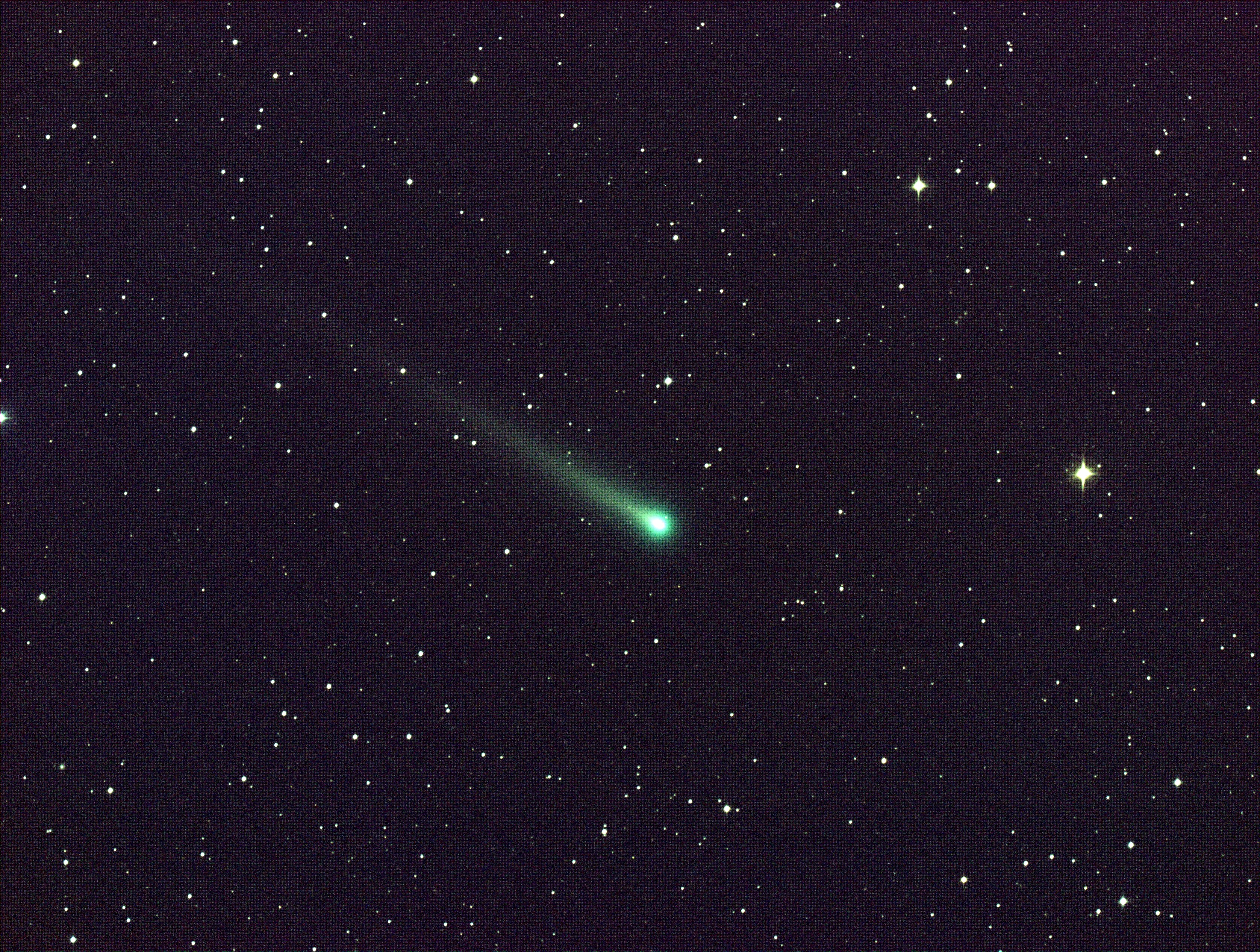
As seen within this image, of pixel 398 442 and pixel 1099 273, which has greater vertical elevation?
pixel 1099 273

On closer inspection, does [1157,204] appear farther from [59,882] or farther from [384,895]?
[59,882]

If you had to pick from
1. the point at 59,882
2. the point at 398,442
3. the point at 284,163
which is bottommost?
the point at 59,882

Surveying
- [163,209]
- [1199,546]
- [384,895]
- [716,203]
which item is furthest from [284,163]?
[1199,546]

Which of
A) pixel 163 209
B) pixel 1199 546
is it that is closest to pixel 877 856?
pixel 1199 546

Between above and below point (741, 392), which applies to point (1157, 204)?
above

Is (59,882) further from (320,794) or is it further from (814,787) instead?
(814,787)

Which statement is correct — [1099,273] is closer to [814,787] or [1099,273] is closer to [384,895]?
[814,787]
